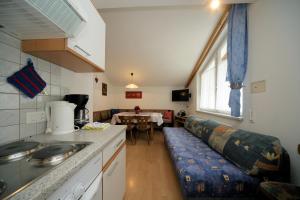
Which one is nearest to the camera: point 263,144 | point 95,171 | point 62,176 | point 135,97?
point 62,176

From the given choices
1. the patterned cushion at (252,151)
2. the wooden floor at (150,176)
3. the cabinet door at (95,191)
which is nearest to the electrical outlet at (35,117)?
the cabinet door at (95,191)

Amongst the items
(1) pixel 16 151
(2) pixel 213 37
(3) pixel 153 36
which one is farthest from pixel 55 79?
(2) pixel 213 37

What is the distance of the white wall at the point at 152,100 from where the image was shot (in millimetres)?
5789

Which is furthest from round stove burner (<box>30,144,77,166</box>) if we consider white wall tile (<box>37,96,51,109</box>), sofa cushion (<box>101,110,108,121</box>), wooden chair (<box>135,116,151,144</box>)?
sofa cushion (<box>101,110,108,121</box>)

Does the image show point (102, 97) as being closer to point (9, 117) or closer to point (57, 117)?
point (57, 117)

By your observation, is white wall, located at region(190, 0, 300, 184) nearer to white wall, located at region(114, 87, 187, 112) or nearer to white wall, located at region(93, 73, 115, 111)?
white wall, located at region(114, 87, 187, 112)

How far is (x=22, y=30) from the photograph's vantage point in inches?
35.1

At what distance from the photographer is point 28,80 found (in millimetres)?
1036

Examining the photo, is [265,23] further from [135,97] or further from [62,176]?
[135,97]

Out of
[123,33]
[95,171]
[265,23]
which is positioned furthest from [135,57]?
[95,171]

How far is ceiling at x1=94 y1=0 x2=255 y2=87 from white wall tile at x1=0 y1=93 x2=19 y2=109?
1556mm

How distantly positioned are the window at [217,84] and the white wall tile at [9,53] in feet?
Result: 9.52

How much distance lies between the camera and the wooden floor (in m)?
1.69

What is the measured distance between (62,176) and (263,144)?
5.50ft
